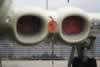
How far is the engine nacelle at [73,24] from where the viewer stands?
148 centimetres

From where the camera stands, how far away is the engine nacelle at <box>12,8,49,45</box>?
1423mm

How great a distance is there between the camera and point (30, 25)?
150 cm

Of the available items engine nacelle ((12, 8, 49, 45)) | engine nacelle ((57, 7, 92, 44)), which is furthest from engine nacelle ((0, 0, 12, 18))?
engine nacelle ((57, 7, 92, 44))

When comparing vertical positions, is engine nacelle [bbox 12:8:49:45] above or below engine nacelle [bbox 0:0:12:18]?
below

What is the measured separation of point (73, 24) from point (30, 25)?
0.76 ft

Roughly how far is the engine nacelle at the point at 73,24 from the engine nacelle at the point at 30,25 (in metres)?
0.08

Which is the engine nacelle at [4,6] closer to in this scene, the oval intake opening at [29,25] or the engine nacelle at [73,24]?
the oval intake opening at [29,25]

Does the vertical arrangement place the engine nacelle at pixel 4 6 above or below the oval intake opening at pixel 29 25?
above

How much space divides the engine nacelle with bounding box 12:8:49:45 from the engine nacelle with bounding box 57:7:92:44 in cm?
8

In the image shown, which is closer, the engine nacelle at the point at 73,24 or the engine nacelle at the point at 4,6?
the engine nacelle at the point at 4,6

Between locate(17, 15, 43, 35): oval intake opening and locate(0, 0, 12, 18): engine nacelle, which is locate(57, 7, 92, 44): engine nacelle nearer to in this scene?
locate(17, 15, 43, 35): oval intake opening

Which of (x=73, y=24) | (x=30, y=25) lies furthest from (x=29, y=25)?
(x=73, y=24)

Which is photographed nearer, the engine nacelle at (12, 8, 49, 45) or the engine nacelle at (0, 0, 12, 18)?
the engine nacelle at (0, 0, 12, 18)

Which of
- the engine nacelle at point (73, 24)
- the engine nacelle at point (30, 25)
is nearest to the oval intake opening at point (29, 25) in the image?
the engine nacelle at point (30, 25)
